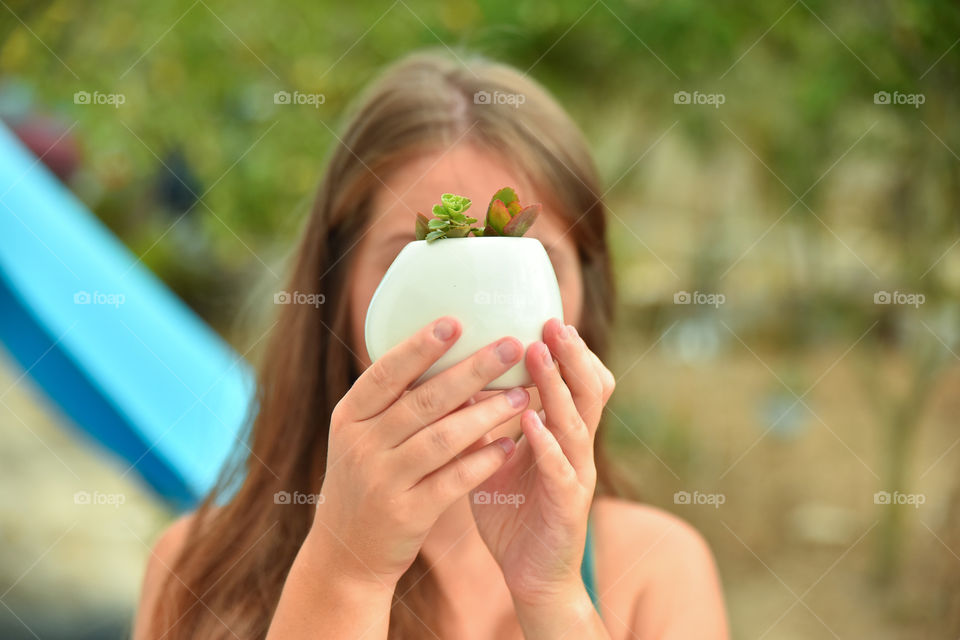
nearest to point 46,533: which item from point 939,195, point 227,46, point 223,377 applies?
point 223,377

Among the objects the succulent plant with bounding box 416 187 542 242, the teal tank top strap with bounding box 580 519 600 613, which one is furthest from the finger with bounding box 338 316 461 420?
the teal tank top strap with bounding box 580 519 600 613

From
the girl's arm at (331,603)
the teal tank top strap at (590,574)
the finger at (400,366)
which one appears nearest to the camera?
the finger at (400,366)

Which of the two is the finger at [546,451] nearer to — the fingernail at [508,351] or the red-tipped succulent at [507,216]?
the fingernail at [508,351]

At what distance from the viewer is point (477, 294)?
0.77 metres

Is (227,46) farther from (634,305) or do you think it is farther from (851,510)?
(851,510)

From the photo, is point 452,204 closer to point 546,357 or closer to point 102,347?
point 546,357

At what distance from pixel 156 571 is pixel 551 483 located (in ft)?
2.76

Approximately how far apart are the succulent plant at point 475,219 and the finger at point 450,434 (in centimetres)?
17

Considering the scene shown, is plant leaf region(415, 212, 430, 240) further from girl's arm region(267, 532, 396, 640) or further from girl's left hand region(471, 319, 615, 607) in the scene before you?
girl's arm region(267, 532, 396, 640)

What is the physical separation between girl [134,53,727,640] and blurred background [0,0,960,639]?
0.47m

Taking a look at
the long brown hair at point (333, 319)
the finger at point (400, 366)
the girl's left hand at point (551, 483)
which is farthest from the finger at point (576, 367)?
the long brown hair at point (333, 319)

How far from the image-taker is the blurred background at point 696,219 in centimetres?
221

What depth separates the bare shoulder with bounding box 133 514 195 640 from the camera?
128 centimetres

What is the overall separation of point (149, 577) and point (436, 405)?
33.7 inches
